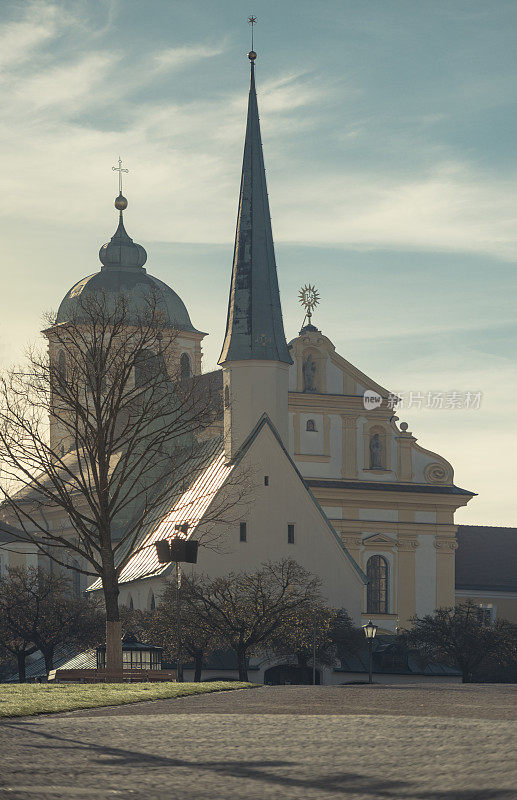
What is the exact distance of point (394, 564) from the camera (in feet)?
284

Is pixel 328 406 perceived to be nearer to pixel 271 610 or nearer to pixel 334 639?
pixel 334 639

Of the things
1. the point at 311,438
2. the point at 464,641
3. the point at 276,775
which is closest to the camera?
the point at 276,775

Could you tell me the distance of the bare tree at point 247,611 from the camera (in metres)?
A: 49.4

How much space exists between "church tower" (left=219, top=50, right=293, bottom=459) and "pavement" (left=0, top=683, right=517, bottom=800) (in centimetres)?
4823

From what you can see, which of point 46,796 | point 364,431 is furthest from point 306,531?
point 46,796

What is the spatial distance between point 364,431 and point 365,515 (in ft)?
17.1

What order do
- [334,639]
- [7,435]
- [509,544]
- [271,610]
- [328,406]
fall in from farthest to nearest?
1. [509,544]
2. [328,406]
3. [334,639]
4. [271,610]
5. [7,435]

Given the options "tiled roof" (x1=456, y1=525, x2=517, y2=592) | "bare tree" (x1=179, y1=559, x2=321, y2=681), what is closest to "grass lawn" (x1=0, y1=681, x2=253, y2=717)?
"bare tree" (x1=179, y1=559, x2=321, y2=681)

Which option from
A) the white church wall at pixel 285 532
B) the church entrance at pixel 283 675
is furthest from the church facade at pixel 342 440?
the church entrance at pixel 283 675

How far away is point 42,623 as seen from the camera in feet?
206

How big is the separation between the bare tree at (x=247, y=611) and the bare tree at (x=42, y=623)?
9.08 meters

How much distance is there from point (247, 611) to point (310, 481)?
3429cm

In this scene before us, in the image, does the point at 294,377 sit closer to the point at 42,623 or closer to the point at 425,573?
the point at 425,573

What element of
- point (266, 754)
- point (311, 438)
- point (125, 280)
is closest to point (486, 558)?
point (311, 438)
